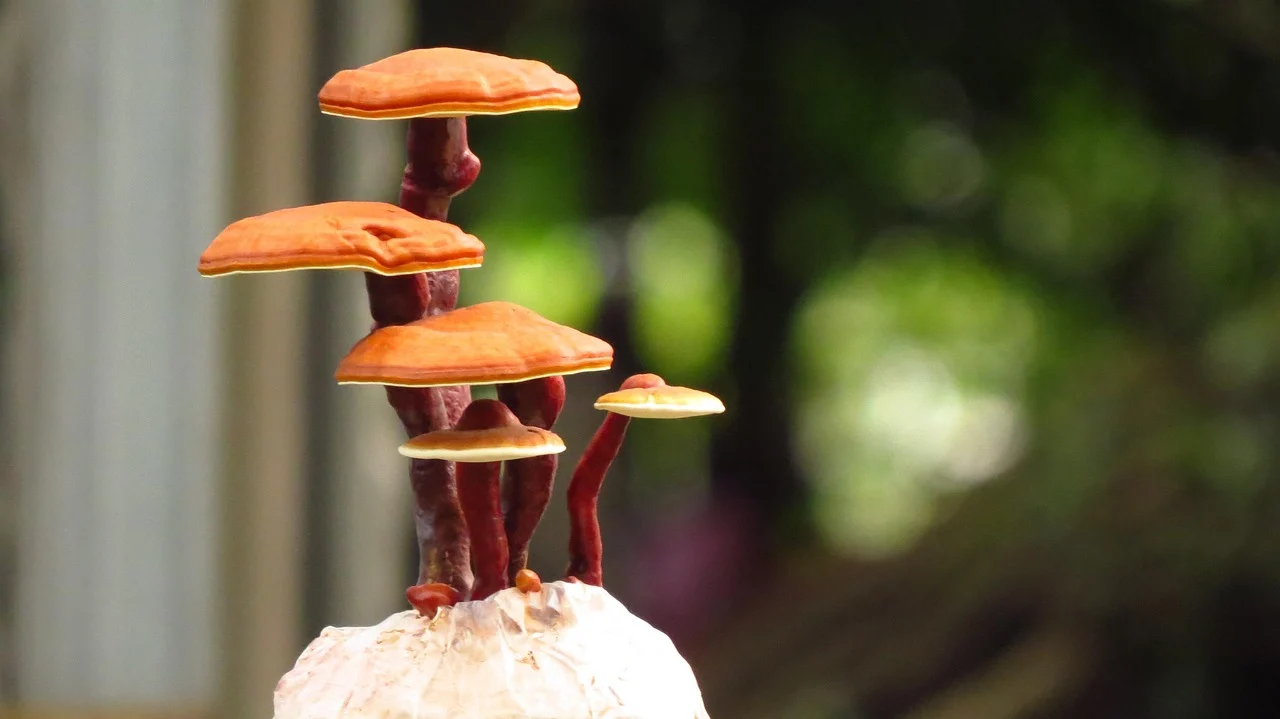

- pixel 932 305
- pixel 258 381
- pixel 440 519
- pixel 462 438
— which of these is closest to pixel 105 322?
pixel 258 381

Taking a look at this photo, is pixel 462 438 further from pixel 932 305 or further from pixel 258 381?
pixel 932 305

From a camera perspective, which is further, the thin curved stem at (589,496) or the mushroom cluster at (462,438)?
the thin curved stem at (589,496)

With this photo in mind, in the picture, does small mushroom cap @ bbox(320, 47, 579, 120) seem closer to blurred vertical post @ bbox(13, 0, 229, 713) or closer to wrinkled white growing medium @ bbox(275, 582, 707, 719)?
wrinkled white growing medium @ bbox(275, 582, 707, 719)

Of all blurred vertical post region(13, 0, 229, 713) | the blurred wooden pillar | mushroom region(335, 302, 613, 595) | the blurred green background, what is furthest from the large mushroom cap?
the blurred green background

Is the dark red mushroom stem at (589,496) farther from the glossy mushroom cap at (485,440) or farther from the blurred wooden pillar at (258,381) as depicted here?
the blurred wooden pillar at (258,381)

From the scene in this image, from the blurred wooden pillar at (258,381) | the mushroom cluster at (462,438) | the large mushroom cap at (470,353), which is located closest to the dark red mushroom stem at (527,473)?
the mushroom cluster at (462,438)
